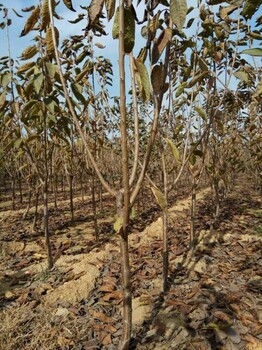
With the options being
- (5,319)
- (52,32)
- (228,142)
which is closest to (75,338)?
(5,319)

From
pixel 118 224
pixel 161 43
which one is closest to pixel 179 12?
pixel 161 43

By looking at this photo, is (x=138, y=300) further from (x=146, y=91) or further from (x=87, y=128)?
(x=87, y=128)

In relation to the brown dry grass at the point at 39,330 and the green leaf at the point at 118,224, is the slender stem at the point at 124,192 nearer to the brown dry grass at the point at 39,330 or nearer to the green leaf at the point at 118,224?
the green leaf at the point at 118,224

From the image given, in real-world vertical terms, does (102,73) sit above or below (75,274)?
above

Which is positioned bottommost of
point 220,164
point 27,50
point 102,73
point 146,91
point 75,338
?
point 75,338

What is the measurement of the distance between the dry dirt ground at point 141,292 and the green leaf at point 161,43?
2.09m

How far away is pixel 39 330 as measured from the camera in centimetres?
246

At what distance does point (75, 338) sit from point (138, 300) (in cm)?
79

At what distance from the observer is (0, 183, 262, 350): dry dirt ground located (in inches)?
93.0

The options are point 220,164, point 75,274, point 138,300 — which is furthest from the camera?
point 220,164

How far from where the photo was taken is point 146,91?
1.33 m

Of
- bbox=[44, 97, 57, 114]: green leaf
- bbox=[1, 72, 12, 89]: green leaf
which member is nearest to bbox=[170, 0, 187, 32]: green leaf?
bbox=[44, 97, 57, 114]: green leaf

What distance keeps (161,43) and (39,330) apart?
7.81 feet

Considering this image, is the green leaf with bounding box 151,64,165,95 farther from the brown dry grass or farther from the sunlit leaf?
the brown dry grass
